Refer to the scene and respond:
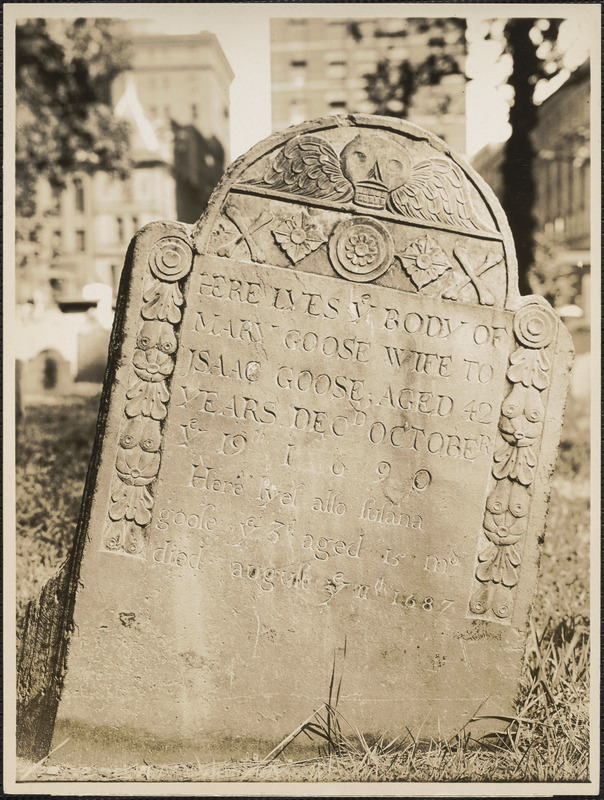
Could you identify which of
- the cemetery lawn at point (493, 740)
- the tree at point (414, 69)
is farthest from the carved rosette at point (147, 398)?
the tree at point (414, 69)

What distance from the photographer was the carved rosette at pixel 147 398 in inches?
113

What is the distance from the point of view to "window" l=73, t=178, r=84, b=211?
5477 mm

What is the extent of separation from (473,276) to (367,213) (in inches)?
21.5

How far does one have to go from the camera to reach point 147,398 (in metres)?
2.87

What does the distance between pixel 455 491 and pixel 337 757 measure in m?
1.30

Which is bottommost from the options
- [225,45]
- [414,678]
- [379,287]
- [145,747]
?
[145,747]

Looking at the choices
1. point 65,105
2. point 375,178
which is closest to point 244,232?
point 375,178

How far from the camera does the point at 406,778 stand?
9.87 feet

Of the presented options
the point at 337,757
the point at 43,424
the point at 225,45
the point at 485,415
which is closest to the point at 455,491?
the point at 485,415

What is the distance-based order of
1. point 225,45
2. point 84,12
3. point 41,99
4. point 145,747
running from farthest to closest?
1. point 41,99
2. point 225,45
3. point 84,12
4. point 145,747

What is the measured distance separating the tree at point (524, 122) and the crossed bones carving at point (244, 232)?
2174mm

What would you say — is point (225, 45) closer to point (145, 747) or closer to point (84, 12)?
point (84, 12)

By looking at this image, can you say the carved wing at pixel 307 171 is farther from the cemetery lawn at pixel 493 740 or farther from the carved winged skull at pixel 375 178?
the cemetery lawn at pixel 493 740

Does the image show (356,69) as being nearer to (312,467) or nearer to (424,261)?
(424,261)
